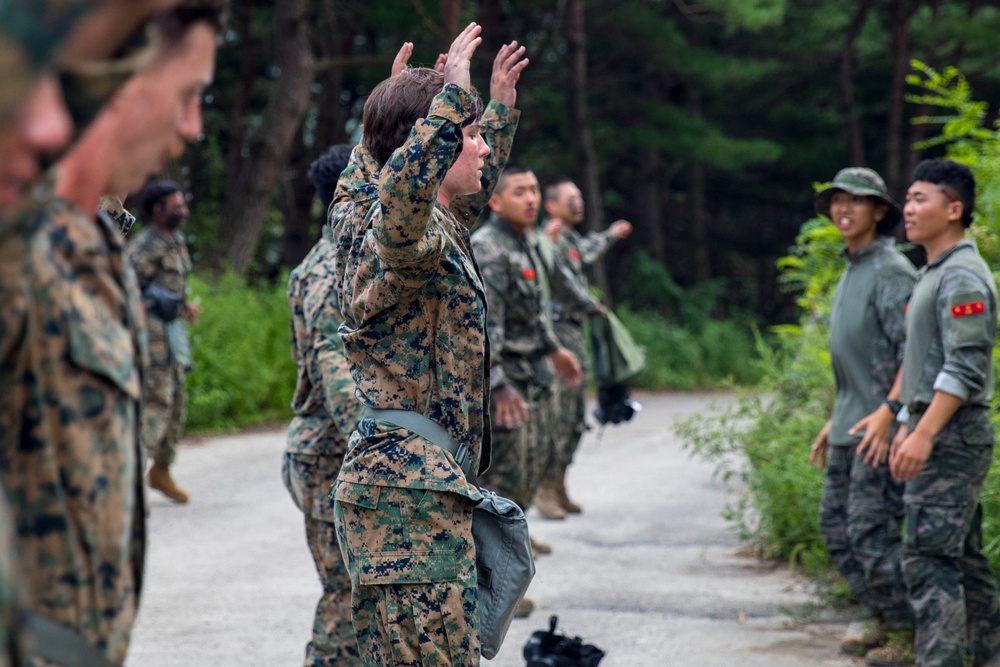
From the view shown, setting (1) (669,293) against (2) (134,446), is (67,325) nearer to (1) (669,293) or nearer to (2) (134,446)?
(2) (134,446)

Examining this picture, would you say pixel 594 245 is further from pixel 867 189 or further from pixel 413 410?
pixel 413 410

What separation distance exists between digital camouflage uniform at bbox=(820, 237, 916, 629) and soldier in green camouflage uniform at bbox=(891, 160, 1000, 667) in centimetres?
43

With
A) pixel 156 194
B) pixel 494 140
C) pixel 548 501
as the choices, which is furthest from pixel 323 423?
pixel 156 194

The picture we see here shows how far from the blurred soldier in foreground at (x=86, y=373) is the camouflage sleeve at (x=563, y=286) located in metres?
6.92

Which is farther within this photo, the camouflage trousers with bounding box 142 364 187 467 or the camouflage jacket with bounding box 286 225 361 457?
the camouflage trousers with bounding box 142 364 187 467

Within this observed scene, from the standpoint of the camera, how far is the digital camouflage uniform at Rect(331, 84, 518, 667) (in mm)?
3219

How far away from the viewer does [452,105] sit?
9.78 ft

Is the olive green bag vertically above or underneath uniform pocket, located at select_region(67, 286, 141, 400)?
underneath

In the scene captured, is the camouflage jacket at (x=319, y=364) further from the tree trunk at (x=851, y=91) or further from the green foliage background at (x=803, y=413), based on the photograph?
the tree trunk at (x=851, y=91)

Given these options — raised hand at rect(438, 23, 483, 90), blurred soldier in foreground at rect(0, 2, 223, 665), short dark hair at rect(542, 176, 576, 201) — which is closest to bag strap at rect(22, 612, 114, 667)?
blurred soldier in foreground at rect(0, 2, 223, 665)

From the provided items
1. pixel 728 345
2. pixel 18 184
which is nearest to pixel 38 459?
pixel 18 184

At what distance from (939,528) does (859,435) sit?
819mm

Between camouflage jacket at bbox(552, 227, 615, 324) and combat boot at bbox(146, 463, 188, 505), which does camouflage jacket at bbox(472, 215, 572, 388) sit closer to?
camouflage jacket at bbox(552, 227, 615, 324)

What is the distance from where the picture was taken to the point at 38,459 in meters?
1.72
